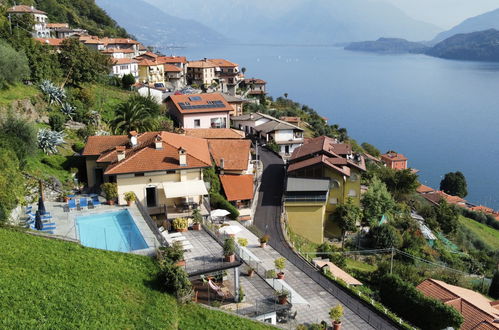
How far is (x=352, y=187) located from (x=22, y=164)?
2065 cm

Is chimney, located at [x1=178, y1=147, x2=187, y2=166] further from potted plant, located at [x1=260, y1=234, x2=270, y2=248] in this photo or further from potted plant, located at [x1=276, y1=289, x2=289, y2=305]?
potted plant, located at [x1=276, y1=289, x2=289, y2=305]

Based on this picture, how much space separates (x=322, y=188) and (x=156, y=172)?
40.7 feet

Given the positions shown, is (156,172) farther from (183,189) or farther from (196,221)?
(196,221)

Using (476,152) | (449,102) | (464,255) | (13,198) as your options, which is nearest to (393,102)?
(449,102)

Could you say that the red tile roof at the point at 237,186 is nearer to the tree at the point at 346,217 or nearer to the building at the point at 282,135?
the tree at the point at 346,217

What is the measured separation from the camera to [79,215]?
18.8 m

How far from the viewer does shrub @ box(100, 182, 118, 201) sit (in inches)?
808

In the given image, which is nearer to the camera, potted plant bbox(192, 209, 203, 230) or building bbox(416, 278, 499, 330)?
potted plant bbox(192, 209, 203, 230)

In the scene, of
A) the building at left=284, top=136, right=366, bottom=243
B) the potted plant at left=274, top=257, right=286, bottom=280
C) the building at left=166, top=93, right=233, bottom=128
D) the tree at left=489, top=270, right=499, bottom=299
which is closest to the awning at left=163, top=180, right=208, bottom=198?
the potted plant at left=274, top=257, right=286, bottom=280

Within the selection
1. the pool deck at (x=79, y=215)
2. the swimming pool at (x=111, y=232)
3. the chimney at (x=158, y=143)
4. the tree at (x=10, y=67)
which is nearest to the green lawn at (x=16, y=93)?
the tree at (x=10, y=67)

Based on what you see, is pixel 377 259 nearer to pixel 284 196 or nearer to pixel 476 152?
pixel 284 196

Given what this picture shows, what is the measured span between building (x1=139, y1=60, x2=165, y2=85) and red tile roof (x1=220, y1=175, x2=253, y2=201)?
46.3 metres

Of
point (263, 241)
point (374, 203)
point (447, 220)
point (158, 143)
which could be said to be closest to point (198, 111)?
point (374, 203)

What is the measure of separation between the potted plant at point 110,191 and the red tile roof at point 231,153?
10.7 meters
